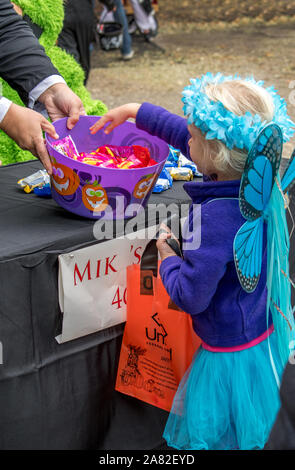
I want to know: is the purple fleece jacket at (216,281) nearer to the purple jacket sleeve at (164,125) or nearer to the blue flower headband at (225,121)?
the blue flower headband at (225,121)

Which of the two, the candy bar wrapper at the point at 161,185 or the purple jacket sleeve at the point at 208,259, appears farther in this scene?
the candy bar wrapper at the point at 161,185

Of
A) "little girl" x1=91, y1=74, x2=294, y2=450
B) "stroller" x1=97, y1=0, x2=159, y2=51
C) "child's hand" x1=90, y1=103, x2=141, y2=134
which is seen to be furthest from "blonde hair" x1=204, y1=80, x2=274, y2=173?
"stroller" x1=97, y1=0, x2=159, y2=51

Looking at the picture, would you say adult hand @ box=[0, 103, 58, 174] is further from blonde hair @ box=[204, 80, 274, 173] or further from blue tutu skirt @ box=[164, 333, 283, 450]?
blue tutu skirt @ box=[164, 333, 283, 450]

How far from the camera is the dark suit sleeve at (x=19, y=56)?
6.19 ft

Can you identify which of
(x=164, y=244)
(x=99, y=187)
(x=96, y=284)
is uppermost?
(x=99, y=187)

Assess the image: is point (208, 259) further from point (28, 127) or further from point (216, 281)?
point (28, 127)

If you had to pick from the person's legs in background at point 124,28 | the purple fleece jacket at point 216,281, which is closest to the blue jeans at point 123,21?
the person's legs in background at point 124,28

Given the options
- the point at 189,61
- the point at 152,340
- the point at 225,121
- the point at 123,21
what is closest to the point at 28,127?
the point at 225,121

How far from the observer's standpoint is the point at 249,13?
39.4 ft

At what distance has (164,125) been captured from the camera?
1.64m

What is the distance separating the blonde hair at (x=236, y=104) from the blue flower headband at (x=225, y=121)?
0.05ft

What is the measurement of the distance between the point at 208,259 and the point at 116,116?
564mm

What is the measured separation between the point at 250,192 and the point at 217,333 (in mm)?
397

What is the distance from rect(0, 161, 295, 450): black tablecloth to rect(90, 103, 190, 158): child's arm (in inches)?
8.6
